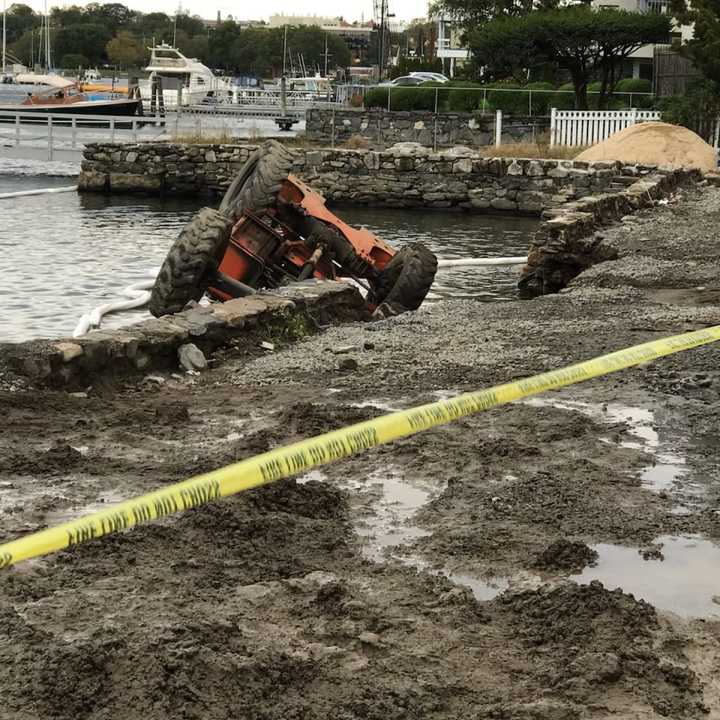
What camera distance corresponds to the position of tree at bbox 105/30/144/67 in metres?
141

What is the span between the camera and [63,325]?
14938mm

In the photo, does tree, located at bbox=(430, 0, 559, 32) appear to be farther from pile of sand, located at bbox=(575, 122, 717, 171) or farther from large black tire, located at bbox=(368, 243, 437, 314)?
large black tire, located at bbox=(368, 243, 437, 314)

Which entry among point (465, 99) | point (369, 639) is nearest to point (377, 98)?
point (465, 99)

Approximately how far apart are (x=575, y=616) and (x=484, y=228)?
82.1ft

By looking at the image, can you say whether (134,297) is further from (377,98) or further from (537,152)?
(377,98)

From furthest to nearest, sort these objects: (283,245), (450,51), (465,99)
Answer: (450,51), (465,99), (283,245)

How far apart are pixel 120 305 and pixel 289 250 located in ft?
10.3

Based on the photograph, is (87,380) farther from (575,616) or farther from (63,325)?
(63,325)

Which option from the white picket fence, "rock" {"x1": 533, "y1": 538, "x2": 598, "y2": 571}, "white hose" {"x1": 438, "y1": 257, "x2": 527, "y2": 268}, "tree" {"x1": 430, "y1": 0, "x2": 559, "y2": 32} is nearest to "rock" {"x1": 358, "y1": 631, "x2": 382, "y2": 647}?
"rock" {"x1": 533, "y1": 538, "x2": 598, "y2": 571}

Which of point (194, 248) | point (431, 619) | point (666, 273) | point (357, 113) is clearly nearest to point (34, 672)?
point (431, 619)

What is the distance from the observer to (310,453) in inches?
255

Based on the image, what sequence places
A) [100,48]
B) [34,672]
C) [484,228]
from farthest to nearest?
[100,48] < [484,228] < [34,672]

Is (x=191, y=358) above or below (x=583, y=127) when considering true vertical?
below

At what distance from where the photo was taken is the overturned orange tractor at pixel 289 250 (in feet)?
41.1
